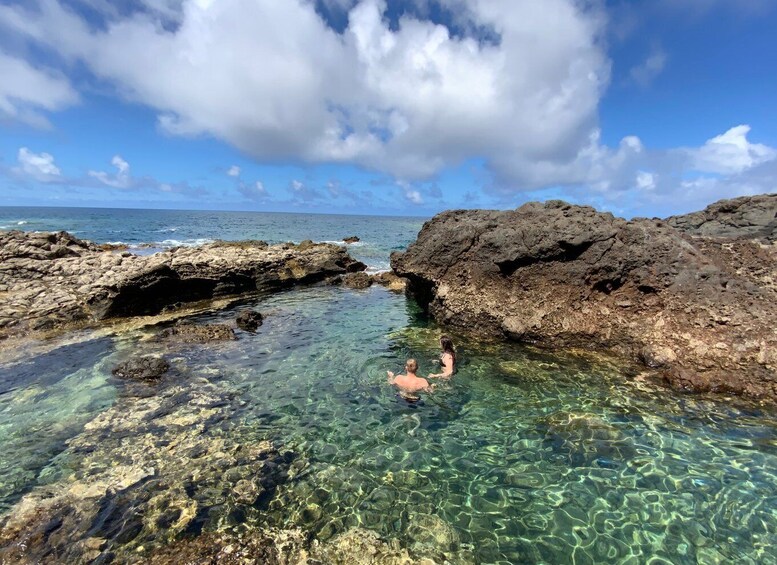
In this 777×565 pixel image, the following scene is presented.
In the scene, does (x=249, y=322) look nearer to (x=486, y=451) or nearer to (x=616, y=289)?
(x=486, y=451)

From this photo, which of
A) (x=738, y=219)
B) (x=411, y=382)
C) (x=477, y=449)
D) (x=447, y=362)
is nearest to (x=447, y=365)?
(x=447, y=362)

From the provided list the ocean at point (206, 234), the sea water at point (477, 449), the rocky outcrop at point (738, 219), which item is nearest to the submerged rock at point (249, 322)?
the sea water at point (477, 449)

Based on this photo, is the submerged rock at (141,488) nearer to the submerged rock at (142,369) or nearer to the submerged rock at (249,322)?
the submerged rock at (142,369)

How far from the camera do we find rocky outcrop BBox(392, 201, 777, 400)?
11134mm

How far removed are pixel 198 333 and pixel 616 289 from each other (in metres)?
15.5

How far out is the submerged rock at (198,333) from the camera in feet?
51.1

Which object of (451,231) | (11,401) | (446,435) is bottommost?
(11,401)

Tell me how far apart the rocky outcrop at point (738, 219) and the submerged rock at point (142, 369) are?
2186cm

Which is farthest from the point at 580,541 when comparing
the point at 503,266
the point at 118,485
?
the point at 503,266

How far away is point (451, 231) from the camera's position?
55.6 ft

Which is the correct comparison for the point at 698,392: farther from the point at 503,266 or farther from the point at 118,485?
the point at 118,485

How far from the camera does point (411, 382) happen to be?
11.4 metres

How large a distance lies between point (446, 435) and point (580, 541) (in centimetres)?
339

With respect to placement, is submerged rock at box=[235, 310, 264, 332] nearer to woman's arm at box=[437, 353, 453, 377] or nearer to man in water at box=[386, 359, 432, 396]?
man in water at box=[386, 359, 432, 396]
